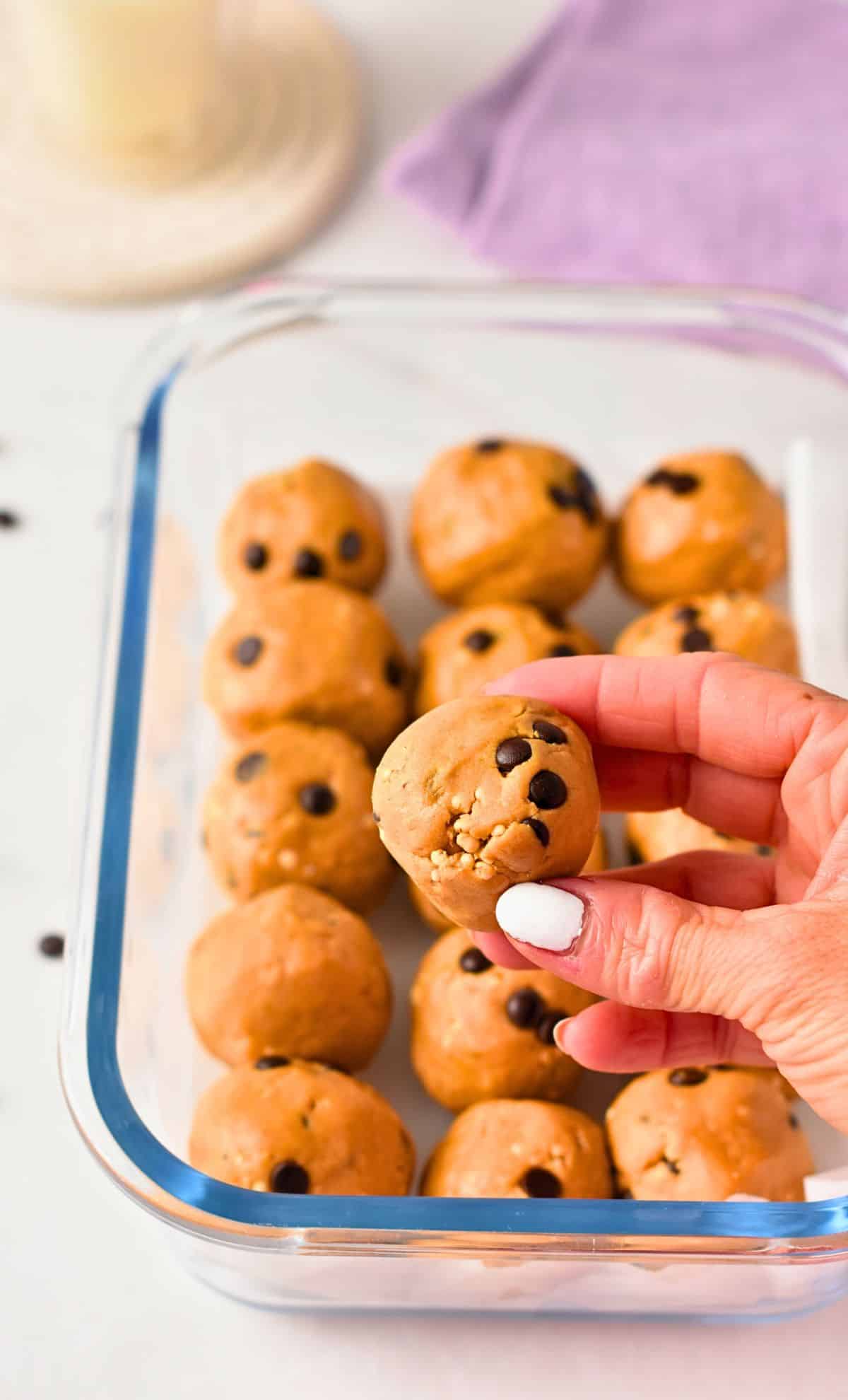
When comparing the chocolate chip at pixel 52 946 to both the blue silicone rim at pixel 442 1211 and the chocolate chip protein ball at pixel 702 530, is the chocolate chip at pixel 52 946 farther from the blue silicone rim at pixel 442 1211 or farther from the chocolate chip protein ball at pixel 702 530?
the chocolate chip protein ball at pixel 702 530

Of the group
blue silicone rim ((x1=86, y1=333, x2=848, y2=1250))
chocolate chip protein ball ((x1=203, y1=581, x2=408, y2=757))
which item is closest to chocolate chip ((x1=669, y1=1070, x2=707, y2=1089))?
blue silicone rim ((x1=86, y1=333, x2=848, y2=1250))

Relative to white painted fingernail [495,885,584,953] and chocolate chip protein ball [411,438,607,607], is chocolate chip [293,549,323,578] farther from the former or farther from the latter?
white painted fingernail [495,885,584,953]

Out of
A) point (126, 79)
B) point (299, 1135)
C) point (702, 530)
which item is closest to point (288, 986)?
point (299, 1135)

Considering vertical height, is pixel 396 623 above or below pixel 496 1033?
above

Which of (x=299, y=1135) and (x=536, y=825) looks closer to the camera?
(x=536, y=825)

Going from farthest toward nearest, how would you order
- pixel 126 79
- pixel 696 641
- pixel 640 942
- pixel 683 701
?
1. pixel 126 79
2. pixel 696 641
3. pixel 683 701
4. pixel 640 942

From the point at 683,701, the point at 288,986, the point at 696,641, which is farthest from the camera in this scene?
the point at 696,641

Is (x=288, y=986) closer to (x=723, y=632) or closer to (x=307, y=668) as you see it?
(x=307, y=668)
